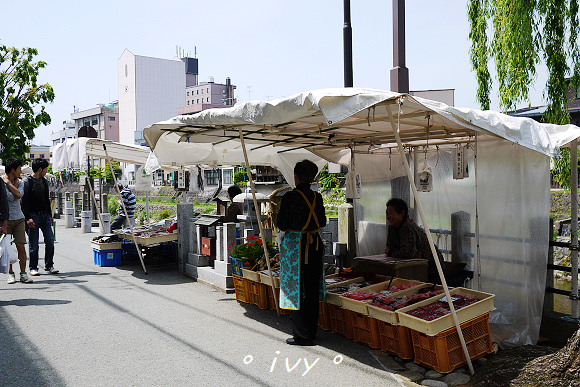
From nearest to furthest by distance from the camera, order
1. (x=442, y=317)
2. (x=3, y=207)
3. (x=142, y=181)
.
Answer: (x=442, y=317) < (x=3, y=207) < (x=142, y=181)

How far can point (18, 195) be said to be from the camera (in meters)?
8.18

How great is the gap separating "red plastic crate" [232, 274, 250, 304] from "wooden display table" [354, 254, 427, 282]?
5.90 ft

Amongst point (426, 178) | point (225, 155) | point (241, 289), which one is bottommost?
point (241, 289)

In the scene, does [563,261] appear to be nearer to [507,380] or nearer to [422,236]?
[422,236]

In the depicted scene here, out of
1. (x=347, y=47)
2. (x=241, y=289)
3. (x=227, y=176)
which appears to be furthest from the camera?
(x=227, y=176)

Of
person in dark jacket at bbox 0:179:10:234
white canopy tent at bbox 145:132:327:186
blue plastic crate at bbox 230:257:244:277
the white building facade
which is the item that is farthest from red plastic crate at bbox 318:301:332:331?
the white building facade

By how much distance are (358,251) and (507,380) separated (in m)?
4.97

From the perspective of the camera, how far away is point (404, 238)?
23.2 ft

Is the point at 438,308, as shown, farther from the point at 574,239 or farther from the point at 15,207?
the point at 15,207

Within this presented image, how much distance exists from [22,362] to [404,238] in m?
5.09

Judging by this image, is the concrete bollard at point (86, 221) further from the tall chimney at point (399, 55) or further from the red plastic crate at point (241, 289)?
the tall chimney at point (399, 55)

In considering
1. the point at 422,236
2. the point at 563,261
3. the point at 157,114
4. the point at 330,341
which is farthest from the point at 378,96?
the point at 157,114

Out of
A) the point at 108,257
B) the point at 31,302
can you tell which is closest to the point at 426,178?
the point at 31,302

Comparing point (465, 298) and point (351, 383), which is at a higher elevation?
point (465, 298)
